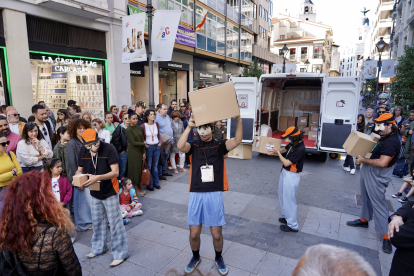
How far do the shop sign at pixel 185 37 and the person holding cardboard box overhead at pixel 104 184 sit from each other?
1272 cm

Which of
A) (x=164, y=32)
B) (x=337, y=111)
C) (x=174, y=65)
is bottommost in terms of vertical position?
(x=337, y=111)

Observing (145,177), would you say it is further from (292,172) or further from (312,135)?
(312,135)

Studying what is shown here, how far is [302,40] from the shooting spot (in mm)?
53094

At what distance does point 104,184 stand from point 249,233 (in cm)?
251

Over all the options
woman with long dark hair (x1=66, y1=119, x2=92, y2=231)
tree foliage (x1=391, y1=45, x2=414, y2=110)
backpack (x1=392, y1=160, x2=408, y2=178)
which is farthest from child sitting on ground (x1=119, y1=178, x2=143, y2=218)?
tree foliage (x1=391, y1=45, x2=414, y2=110)

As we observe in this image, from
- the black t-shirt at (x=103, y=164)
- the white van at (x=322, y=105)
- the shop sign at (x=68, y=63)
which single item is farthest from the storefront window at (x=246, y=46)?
the black t-shirt at (x=103, y=164)

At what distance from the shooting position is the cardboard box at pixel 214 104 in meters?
2.96

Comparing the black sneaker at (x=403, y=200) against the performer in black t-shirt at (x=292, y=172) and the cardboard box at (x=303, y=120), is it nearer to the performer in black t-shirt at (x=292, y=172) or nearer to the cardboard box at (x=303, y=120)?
the performer in black t-shirt at (x=292, y=172)

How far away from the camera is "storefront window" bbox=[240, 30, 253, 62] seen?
25.8 m

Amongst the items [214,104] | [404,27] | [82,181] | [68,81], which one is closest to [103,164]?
[82,181]

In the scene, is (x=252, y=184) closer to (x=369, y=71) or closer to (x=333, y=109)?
(x=333, y=109)

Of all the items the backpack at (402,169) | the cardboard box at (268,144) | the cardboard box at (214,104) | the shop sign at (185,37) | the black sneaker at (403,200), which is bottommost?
the black sneaker at (403,200)

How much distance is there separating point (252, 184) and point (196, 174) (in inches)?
155

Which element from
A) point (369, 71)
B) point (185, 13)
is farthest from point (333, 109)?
point (369, 71)
